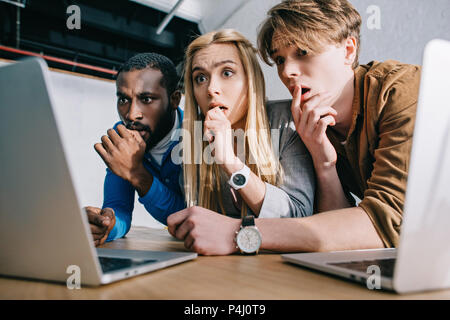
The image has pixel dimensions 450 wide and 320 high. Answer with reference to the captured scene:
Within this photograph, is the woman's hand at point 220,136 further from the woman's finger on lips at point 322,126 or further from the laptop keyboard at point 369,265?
the laptop keyboard at point 369,265

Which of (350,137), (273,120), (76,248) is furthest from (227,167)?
(76,248)

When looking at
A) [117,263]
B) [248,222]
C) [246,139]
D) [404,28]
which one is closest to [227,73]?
[246,139]

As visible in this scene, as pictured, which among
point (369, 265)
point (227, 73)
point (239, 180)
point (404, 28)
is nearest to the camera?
point (369, 265)

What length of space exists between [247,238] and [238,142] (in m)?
0.53

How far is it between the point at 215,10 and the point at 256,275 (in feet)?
13.6

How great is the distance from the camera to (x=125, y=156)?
1.10 meters

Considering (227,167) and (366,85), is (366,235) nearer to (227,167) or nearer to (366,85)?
(227,167)

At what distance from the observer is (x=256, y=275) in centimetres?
48

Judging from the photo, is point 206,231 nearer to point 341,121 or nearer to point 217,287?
point 217,287

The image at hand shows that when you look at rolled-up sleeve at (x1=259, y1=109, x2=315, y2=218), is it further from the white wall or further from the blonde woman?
the white wall

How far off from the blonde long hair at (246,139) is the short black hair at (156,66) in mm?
146

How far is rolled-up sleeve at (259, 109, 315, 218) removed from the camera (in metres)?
0.88

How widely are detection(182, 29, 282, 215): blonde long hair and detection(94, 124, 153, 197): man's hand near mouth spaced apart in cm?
16

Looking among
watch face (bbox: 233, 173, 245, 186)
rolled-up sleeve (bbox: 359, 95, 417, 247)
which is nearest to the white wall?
rolled-up sleeve (bbox: 359, 95, 417, 247)
